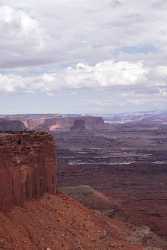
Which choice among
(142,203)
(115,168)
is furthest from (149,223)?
(115,168)

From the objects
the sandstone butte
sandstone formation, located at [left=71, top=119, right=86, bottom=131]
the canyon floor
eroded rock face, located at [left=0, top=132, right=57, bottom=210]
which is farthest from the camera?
sandstone formation, located at [left=71, top=119, right=86, bottom=131]

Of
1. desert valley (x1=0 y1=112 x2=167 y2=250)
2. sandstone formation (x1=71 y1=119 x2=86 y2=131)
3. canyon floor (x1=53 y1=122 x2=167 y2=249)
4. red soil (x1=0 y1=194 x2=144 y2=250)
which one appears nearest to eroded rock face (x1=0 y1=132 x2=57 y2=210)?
red soil (x1=0 y1=194 x2=144 y2=250)

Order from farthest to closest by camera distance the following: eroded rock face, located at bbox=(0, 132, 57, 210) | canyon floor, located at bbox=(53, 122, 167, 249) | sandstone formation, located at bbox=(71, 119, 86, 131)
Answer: sandstone formation, located at bbox=(71, 119, 86, 131)
canyon floor, located at bbox=(53, 122, 167, 249)
eroded rock face, located at bbox=(0, 132, 57, 210)

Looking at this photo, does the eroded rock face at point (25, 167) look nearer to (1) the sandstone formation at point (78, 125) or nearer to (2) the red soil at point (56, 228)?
(2) the red soil at point (56, 228)

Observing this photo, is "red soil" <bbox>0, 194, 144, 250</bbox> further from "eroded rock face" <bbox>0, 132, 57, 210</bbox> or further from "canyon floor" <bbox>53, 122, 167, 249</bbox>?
"canyon floor" <bbox>53, 122, 167, 249</bbox>

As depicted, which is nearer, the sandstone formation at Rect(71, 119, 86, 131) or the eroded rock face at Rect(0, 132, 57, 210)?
the eroded rock face at Rect(0, 132, 57, 210)

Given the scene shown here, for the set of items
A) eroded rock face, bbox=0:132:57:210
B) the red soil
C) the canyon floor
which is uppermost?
eroded rock face, bbox=0:132:57:210

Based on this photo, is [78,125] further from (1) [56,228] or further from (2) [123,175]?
(1) [56,228]

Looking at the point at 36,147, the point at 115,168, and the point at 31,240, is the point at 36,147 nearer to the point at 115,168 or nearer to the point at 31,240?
the point at 31,240

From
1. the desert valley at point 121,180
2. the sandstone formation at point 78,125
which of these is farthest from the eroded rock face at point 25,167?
the sandstone formation at point 78,125
